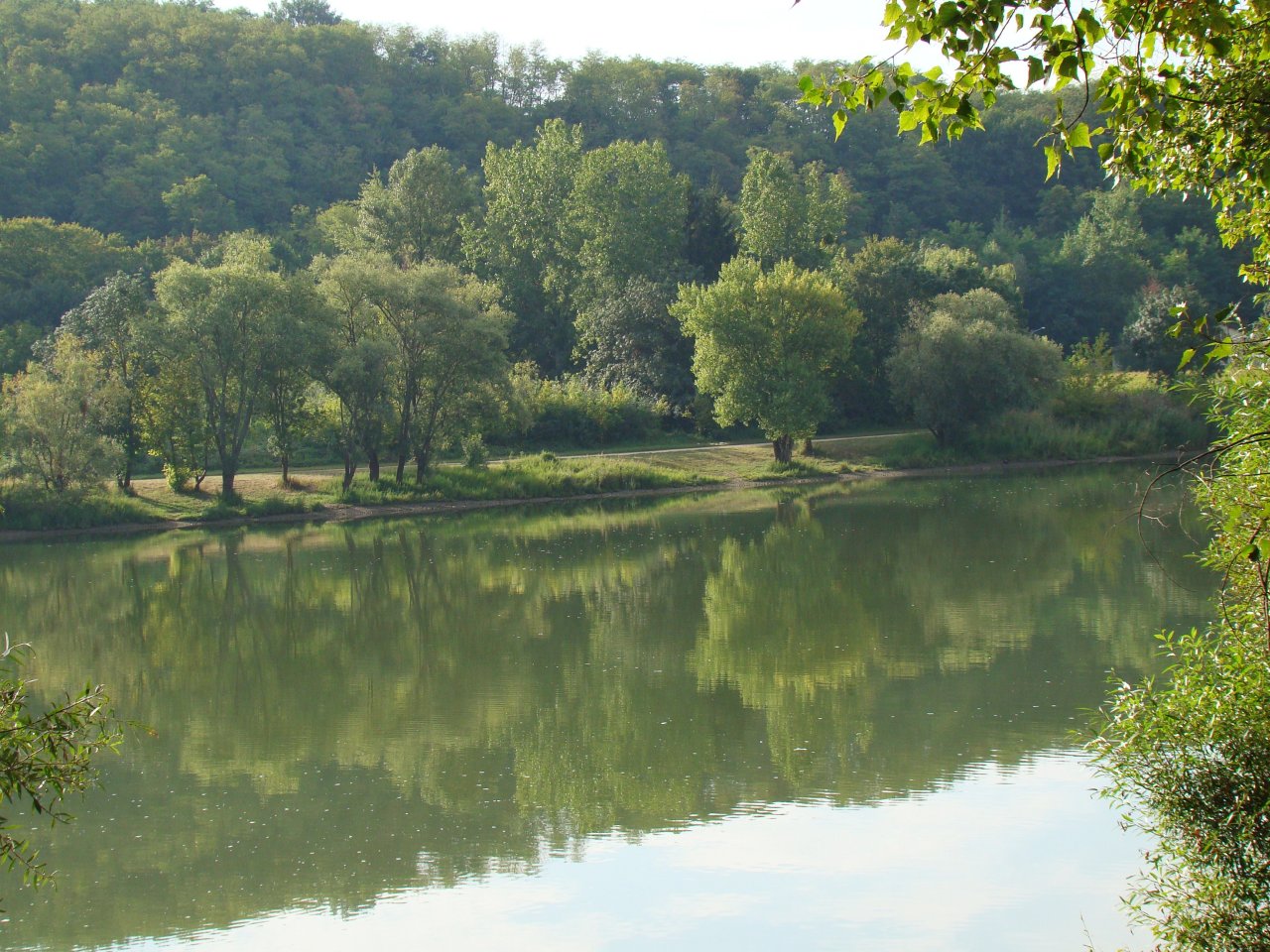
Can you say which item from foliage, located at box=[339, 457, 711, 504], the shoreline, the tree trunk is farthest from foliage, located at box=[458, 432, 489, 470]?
the tree trunk

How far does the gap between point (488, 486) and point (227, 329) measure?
919 centimetres

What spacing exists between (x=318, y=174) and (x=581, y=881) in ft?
232

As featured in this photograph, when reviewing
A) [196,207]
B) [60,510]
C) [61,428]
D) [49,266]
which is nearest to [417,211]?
[196,207]

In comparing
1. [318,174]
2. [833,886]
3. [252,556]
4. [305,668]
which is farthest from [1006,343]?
[318,174]

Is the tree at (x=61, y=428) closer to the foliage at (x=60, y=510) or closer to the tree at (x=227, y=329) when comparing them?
the foliage at (x=60, y=510)

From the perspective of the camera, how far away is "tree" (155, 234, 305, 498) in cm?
3969

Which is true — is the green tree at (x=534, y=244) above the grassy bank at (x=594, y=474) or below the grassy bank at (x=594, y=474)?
above

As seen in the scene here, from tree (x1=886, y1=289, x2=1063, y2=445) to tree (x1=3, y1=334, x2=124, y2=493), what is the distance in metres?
25.8

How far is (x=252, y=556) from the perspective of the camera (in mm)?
32000

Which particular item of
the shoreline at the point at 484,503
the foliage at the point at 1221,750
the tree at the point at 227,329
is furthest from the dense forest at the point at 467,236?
the foliage at the point at 1221,750

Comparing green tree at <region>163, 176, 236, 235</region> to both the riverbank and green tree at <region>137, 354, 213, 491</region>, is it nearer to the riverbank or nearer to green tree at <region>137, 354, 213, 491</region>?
the riverbank

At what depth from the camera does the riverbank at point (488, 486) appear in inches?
1500

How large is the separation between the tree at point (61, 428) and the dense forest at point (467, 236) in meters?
0.26

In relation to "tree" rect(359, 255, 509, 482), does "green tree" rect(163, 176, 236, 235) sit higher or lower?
higher
